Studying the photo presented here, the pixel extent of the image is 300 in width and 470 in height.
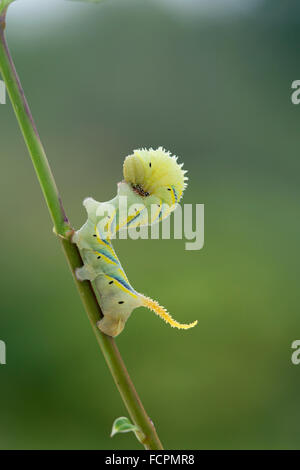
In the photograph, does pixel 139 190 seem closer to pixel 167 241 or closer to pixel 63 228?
pixel 63 228

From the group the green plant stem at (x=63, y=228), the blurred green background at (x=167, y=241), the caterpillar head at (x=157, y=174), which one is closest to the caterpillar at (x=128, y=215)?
the caterpillar head at (x=157, y=174)

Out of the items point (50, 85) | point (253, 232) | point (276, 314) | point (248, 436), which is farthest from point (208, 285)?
point (50, 85)

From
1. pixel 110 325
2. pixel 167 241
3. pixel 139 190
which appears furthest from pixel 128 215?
pixel 167 241

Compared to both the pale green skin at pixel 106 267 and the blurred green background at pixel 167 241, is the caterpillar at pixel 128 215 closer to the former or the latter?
the pale green skin at pixel 106 267

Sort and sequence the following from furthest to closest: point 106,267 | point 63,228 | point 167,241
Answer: point 167,241 → point 106,267 → point 63,228

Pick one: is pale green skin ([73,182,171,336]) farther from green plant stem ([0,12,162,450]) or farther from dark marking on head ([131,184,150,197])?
green plant stem ([0,12,162,450])

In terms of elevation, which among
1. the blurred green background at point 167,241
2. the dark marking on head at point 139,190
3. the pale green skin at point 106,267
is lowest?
the pale green skin at point 106,267

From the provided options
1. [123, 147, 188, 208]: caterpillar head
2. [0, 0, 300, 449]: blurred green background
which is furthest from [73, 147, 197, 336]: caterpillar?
[0, 0, 300, 449]: blurred green background
